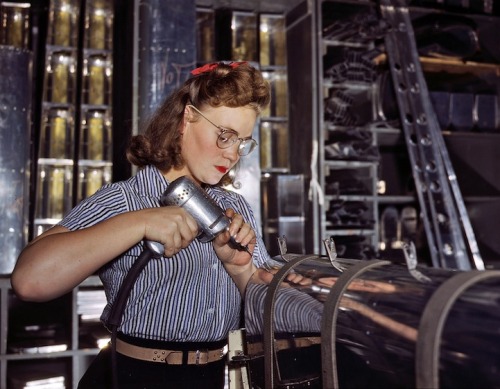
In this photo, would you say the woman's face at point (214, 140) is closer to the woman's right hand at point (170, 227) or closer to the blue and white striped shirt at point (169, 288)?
the blue and white striped shirt at point (169, 288)

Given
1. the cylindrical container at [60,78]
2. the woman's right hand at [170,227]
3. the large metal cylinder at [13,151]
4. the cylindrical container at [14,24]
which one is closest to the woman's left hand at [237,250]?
the woman's right hand at [170,227]

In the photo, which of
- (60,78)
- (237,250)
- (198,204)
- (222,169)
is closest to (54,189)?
(60,78)

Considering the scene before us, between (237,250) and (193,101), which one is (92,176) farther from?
(237,250)

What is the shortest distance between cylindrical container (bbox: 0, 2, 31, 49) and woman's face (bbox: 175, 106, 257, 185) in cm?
306

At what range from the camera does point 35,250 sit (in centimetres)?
125

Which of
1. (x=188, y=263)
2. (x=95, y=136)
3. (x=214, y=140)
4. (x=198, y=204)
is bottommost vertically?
(x=188, y=263)

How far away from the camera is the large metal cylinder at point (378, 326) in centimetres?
70

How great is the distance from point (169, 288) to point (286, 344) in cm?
45

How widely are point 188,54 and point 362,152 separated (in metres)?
1.28

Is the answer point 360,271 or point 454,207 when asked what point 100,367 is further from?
point 454,207

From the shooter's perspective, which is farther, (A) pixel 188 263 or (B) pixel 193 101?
(B) pixel 193 101

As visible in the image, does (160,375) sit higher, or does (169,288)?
(169,288)

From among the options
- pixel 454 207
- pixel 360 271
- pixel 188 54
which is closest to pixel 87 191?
pixel 188 54

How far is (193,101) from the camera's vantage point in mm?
1584
